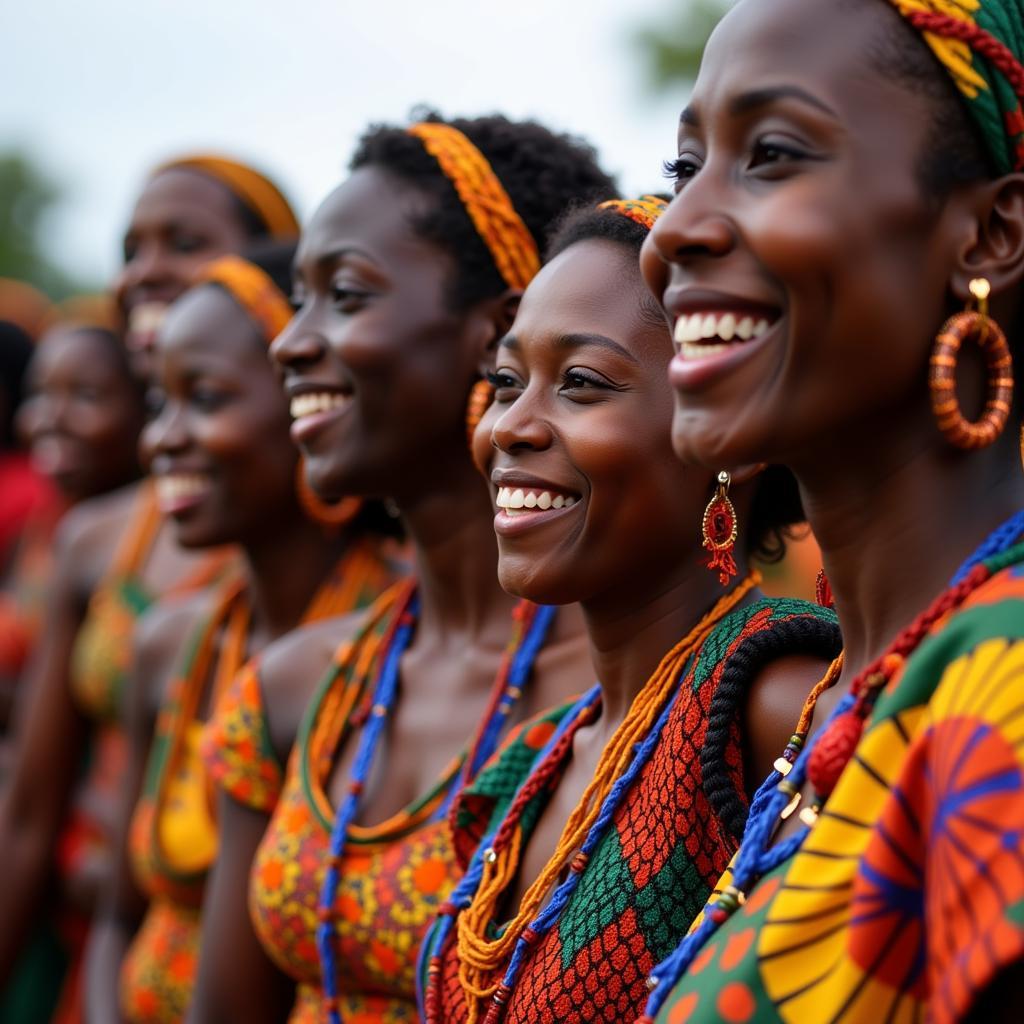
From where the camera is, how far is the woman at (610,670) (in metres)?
2.27

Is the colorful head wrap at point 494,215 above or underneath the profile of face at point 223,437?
above

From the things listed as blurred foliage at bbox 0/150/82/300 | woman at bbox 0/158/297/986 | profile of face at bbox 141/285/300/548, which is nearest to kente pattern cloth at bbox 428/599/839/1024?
profile of face at bbox 141/285/300/548

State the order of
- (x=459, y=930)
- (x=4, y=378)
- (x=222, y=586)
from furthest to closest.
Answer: (x=4, y=378)
(x=222, y=586)
(x=459, y=930)

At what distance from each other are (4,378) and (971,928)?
7.32m

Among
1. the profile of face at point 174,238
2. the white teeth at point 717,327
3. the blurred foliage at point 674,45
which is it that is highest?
the blurred foliage at point 674,45

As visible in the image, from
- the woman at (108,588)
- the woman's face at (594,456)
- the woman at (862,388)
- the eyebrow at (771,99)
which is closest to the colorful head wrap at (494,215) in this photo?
the woman's face at (594,456)

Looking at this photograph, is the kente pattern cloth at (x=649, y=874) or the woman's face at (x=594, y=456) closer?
the kente pattern cloth at (x=649, y=874)

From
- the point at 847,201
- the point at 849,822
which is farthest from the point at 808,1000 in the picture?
the point at 847,201

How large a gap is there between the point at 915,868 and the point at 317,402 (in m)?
2.22

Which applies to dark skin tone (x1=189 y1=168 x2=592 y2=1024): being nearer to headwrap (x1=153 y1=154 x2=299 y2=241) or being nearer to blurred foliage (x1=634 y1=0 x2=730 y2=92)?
headwrap (x1=153 y1=154 x2=299 y2=241)

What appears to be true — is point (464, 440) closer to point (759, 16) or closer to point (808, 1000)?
point (759, 16)

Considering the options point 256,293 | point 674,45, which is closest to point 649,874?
point 256,293

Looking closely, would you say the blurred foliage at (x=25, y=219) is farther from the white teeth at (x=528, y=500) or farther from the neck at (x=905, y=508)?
the neck at (x=905, y=508)

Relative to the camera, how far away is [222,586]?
5.00 m
